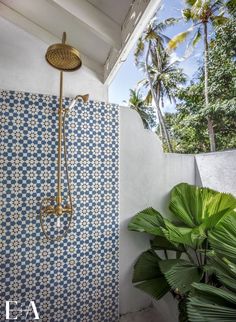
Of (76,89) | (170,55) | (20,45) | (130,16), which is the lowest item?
(76,89)

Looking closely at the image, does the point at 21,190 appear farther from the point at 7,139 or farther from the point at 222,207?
the point at 222,207

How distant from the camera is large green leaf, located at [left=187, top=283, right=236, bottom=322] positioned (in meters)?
1.13

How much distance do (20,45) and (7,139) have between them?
1183mm

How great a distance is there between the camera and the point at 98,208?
7.09ft

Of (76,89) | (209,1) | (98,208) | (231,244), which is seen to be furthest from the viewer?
(209,1)

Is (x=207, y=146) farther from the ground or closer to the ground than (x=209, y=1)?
closer to the ground

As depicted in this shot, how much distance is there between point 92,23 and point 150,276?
2254 mm

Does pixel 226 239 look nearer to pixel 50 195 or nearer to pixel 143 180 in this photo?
pixel 143 180

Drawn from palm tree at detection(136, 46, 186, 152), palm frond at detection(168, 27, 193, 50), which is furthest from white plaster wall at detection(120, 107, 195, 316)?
palm tree at detection(136, 46, 186, 152)

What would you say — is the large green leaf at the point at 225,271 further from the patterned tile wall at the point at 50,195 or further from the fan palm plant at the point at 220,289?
the patterned tile wall at the point at 50,195

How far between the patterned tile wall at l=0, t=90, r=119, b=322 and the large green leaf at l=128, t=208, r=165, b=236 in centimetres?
18

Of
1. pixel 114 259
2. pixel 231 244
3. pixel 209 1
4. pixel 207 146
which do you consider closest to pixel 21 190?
pixel 114 259

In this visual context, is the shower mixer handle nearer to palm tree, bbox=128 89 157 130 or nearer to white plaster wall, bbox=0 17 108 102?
white plaster wall, bbox=0 17 108 102

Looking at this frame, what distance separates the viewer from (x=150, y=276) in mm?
2059
